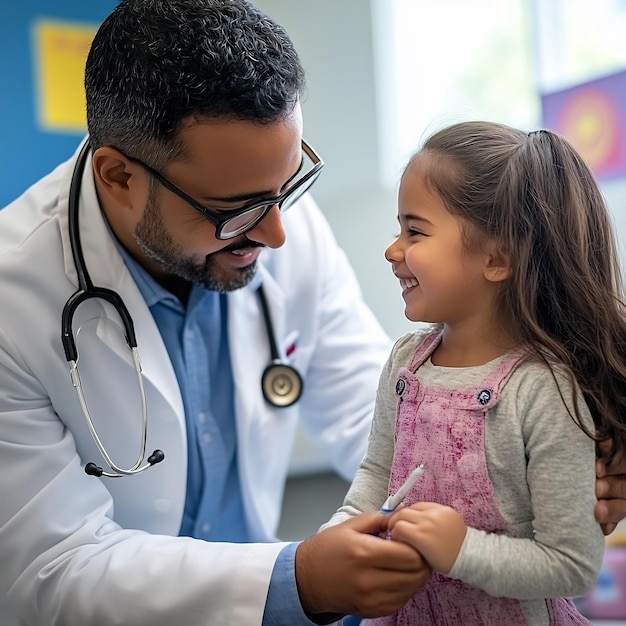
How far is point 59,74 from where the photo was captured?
2449 mm

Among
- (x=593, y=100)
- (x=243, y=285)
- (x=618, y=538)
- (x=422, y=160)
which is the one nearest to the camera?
(x=422, y=160)

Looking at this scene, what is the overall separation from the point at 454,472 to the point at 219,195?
0.56 m

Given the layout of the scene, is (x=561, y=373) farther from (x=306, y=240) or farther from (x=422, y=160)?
(x=306, y=240)

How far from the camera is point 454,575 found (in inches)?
36.5

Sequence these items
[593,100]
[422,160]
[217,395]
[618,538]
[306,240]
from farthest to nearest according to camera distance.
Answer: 1. [593,100]
2. [618,538]
3. [306,240]
4. [217,395]
5. [422,160]

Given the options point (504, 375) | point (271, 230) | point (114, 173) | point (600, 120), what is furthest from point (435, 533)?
point (600, 120)

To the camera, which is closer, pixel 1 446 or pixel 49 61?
pixel 1 446

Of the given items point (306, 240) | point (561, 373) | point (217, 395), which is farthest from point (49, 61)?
point (561, 373)

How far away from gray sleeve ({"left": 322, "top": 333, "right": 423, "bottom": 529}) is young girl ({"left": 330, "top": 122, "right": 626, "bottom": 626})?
38mm

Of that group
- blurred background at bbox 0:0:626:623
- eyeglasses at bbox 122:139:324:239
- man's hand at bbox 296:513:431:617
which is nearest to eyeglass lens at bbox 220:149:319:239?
eyeglasses at bbox 122:139:324:239

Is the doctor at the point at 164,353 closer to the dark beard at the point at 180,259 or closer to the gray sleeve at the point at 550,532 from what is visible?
the dark beard at the point at 180,259

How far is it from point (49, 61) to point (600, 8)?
157 centimetres

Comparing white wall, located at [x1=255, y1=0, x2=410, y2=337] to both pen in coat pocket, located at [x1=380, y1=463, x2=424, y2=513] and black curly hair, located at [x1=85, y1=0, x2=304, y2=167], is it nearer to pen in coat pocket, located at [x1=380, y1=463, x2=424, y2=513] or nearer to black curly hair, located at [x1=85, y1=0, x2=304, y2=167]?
black curly hair, located at [x1=85, y1=0, x2=304, y2=167]

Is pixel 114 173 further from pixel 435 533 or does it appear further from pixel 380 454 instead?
pixel 435 533
